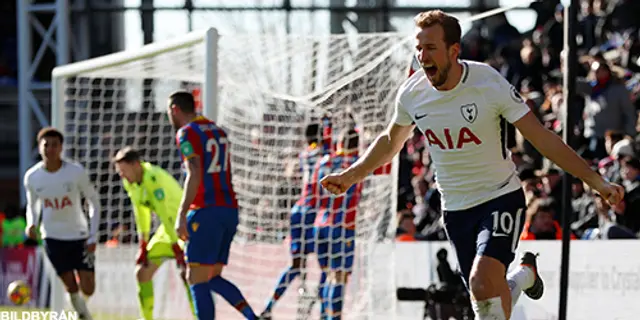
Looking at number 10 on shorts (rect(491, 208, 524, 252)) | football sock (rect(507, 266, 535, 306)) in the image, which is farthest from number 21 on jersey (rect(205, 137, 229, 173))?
number 10 on shorts (rect(491, 208, 524, 252))

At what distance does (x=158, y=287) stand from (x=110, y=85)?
21.0ft

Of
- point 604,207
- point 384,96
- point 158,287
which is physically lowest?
point 158,287

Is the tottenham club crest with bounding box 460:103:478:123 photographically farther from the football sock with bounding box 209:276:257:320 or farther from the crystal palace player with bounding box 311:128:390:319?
the crystal palace player with bounding box 311:128:390:319

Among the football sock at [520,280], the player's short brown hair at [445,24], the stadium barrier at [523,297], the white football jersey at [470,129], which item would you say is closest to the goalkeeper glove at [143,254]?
the stadium barrier at [523,297]

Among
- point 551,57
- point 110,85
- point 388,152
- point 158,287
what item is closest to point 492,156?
point 388,152

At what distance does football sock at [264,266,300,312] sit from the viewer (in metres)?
11.1

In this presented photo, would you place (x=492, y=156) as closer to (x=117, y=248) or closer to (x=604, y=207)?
(x=604, y=207)

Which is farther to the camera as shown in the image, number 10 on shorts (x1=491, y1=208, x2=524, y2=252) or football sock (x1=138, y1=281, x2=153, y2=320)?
football sock (x1=138, y1=281, x2=153, y2=320)

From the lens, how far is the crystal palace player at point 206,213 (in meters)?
8.90

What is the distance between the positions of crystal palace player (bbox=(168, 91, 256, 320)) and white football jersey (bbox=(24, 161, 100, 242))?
230cm

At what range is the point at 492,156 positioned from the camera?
6.38m

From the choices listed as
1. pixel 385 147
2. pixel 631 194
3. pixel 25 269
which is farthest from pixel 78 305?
pixel 25 269

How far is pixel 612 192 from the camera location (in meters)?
5.88

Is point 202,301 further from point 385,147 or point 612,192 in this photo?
point 612,192
